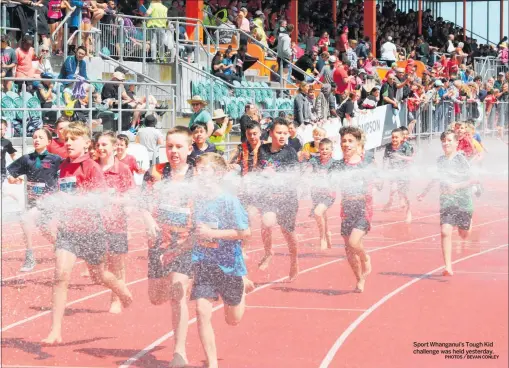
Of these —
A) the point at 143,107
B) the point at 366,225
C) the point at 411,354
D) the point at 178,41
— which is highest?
the point at 178,41

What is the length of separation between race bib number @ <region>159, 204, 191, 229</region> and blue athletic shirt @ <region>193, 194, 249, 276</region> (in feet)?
0.32

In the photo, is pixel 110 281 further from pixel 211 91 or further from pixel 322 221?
pixel 211 91

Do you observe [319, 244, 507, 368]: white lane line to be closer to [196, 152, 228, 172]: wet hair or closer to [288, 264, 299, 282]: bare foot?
[288, 264, 299, 282]: bare foot

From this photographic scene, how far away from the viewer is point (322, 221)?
11508mm

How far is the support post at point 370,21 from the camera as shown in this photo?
31.0m

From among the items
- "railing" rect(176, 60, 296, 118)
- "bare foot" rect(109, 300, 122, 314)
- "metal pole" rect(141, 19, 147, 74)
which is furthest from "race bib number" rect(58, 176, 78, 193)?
"metal pole" rect(141, 19, 147, 74)

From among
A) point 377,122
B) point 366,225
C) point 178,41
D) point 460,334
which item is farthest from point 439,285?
point 377,122

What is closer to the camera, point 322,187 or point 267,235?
point 267,235

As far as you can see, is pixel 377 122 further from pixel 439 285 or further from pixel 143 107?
pixel 439 285

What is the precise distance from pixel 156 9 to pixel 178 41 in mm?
851

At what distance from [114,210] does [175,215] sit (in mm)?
1643

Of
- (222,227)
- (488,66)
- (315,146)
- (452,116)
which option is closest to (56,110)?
(315,146)

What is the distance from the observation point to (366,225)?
953 cm

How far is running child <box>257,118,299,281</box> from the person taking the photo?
9547 millimetres
